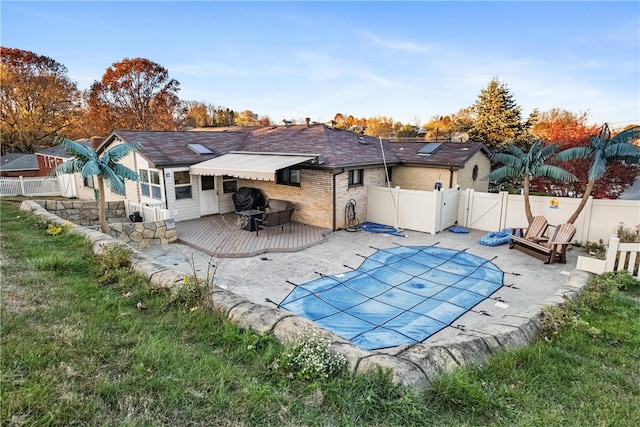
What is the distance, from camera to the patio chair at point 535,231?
1181 centimetres

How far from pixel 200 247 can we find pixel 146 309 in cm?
631

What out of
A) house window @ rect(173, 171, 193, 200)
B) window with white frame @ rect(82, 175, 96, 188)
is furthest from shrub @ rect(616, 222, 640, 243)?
window with white frame @ rect(82, 175, 96, 188)

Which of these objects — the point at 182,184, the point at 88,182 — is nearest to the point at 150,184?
the point at 182,184

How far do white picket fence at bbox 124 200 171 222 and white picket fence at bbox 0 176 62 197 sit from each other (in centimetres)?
1613

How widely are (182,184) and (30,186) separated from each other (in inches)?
735

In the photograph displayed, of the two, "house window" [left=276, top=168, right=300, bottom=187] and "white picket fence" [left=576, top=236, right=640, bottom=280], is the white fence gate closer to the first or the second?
"house window" [left=276, top=168, right=300, bottom=187]

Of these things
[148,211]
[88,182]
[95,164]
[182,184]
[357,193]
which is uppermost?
[95,164]

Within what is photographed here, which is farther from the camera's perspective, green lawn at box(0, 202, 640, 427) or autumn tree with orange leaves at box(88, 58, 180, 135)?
autumn tree with orange leaves at box(88, 58, 180, 135)

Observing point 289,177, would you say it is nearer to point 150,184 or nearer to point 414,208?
point 414,208

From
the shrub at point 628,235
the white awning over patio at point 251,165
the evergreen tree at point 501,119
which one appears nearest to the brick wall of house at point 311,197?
the white awning over patio at point 251,165

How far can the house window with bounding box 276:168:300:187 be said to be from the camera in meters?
15.6

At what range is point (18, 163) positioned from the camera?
114ft

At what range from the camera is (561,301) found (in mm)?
6820

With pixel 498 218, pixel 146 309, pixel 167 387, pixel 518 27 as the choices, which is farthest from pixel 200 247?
pixel 518 27
